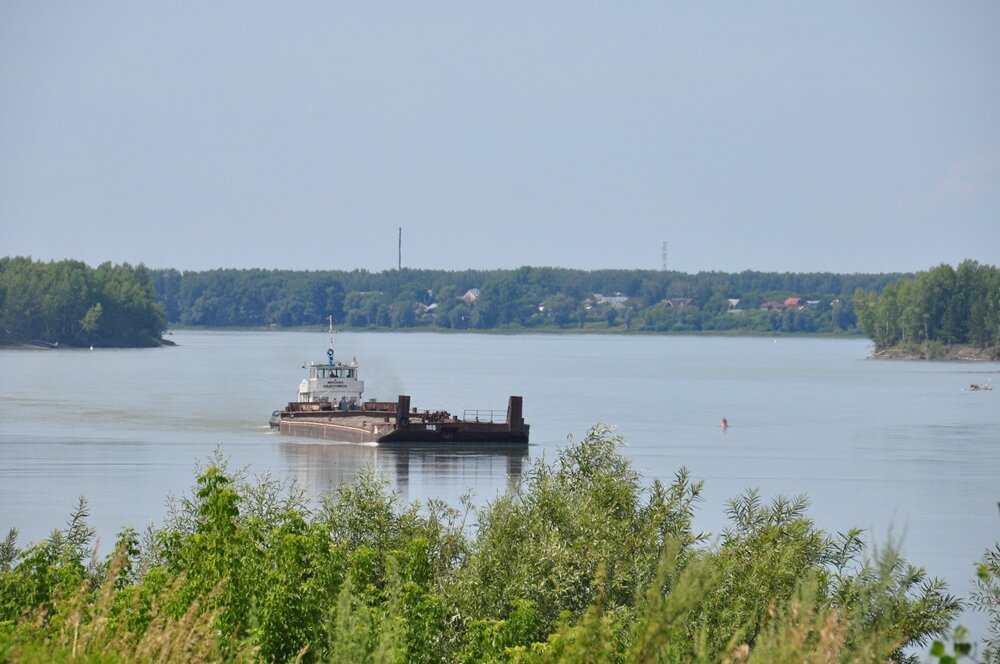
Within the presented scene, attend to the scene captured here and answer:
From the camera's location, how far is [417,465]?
6112 cm

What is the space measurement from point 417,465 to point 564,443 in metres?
12.1

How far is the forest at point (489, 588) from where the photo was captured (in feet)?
29.3

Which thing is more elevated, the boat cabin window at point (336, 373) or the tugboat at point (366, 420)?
the boat cabin window at point (336, 373)

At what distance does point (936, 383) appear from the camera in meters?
148

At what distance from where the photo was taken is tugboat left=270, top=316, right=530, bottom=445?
6812 centimetres

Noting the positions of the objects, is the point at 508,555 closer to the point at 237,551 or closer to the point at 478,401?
the point at 237,551

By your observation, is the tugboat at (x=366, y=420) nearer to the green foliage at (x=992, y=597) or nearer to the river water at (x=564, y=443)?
the river water at (x=564, y=443)

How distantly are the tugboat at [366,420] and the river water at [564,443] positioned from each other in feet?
4.43

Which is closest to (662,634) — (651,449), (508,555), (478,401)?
(508,555)

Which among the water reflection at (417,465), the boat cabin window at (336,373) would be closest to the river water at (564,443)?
the water reflection at (417,465)

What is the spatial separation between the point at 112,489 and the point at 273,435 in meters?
24.9

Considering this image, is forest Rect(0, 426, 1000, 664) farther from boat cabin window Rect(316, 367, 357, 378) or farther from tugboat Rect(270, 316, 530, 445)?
boat cabin window Rect(316, 367, 357, 378)

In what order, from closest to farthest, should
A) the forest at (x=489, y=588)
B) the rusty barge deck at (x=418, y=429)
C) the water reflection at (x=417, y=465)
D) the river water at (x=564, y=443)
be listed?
1. the forest at (x=489, y=588)
2. the river water at (x=564, y=443)
3. the water reflection at (x=417, y=465)
4. the rusty barge deck at (x=418, y=429)

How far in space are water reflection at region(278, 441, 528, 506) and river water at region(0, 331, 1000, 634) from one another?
0.15 metres
